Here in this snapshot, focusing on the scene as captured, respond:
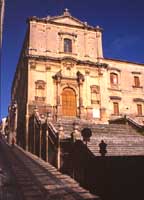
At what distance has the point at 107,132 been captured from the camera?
20109 millimetres

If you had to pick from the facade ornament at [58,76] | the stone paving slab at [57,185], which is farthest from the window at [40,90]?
the stone paving slab at [57,185]

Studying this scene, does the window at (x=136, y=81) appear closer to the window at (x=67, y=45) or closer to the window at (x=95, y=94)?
the window at (x=95, y=94)

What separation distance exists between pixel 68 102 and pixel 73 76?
2787 mm

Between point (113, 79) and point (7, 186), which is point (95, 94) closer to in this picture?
point (113, 79)

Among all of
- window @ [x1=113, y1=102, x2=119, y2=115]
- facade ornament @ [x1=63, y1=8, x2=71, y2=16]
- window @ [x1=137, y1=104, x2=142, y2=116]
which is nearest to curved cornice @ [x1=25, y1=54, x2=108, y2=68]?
window @ [x1=113, y1=102, x2=119, y2=115]

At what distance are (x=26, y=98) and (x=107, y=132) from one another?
8.84 meters

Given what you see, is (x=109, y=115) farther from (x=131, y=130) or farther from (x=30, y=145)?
(x=30, y=145)

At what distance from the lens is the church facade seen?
82.8 feet

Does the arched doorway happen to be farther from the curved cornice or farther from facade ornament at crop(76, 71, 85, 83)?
the curved cornice

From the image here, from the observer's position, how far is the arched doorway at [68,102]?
1011 inches

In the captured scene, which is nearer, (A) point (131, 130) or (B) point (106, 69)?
(A) point (131, 130)

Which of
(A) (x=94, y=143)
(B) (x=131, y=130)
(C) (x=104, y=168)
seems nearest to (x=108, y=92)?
(B) (x=131, y=130)

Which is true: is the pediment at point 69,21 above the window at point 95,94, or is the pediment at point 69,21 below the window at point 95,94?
above

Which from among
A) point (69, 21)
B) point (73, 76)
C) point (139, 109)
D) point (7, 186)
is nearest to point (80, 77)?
point (73, 76)
